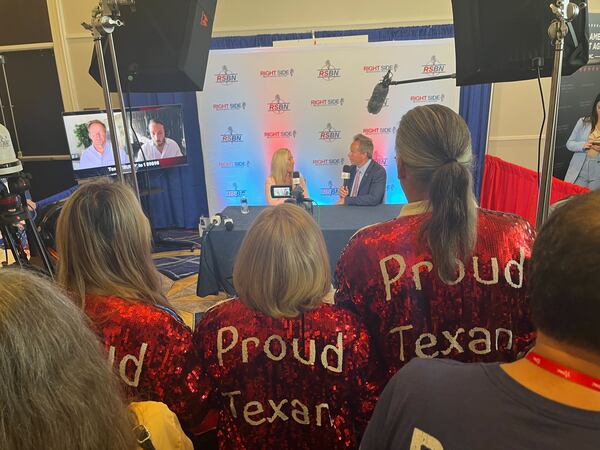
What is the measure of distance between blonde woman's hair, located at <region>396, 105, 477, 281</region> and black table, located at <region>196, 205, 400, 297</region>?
188cm

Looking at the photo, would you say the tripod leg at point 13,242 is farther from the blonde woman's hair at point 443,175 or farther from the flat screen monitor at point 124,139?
the flat screen monitor at point 124,139

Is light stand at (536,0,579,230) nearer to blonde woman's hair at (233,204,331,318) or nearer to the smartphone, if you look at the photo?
blonde woman's hair at (233,204,331,318)

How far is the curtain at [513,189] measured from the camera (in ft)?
9.57

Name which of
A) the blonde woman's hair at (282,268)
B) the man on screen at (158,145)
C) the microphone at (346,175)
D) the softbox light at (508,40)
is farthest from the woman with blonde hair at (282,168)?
the blonde woman's hair at (282,268)

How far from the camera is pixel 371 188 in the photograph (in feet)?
13.1

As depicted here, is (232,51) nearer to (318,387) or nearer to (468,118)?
(468,118)

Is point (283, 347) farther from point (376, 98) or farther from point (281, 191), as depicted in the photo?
point (376, 98)

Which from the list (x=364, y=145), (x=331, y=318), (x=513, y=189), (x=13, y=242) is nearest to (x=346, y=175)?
(x=364, y=145)

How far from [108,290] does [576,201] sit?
1.01m

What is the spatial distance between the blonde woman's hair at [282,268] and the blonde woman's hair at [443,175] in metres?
0.30

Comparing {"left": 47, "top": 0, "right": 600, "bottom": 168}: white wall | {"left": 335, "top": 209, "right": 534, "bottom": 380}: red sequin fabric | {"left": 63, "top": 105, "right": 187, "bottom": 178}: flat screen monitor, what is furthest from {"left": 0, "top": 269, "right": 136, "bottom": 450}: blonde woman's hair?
{"left": 47, "top": 0, "right": 600, "bottom": 168}: white wall

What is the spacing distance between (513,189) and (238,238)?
84.5 inches

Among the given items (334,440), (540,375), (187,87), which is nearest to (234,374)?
(334,440)

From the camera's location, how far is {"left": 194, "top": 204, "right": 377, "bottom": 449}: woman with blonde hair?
3.63 ft
